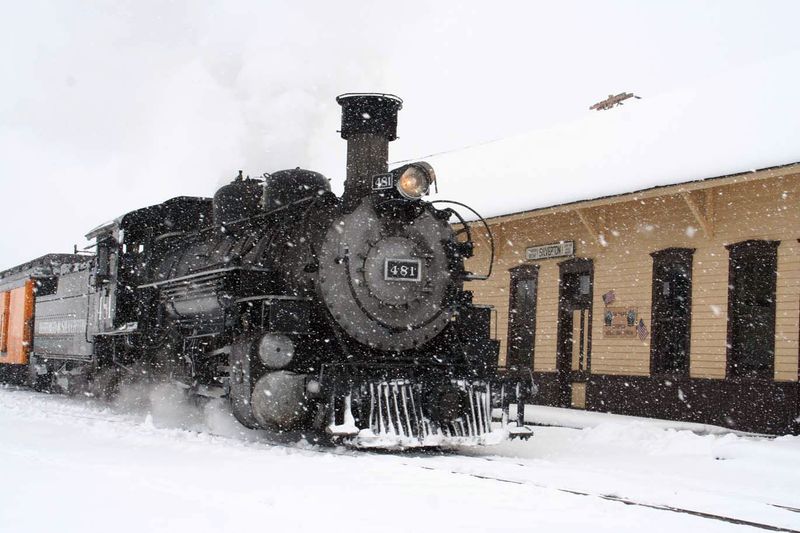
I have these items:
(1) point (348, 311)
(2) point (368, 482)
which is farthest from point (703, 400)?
(2) point (368, 482)

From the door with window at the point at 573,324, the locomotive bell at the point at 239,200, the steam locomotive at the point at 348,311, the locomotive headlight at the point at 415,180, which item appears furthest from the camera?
the door with window at the point at 573,324

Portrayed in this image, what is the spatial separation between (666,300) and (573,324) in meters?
2.31

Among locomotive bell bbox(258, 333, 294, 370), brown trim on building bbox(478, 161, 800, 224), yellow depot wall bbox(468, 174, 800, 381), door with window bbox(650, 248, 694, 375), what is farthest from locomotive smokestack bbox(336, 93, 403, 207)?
door with window bbox(650, 248, 694, 375)

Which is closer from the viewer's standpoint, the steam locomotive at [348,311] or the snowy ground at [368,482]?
the snowy ground at [368,482]

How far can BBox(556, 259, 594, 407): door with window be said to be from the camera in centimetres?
1573

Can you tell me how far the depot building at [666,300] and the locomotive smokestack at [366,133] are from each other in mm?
5274

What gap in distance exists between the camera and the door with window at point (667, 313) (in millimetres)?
14117

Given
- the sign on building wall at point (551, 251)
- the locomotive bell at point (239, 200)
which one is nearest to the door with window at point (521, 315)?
the sign on building wall at point (551, 251)

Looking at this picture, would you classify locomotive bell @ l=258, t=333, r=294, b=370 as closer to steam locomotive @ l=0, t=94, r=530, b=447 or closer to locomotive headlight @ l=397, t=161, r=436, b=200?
steam locomotive @ l=0, t=94, r=530, b=447

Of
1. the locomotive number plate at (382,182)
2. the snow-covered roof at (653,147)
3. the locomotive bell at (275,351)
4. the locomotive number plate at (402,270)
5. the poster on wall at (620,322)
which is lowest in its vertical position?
the locomotive bell at (275,351)

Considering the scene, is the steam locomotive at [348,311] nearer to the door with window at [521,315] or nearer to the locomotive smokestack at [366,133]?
the locomotive smokestack at [366,133]

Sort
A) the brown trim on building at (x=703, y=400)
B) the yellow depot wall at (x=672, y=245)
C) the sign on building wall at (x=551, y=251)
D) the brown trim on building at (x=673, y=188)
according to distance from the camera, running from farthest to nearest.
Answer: the sign on building wall at (x=551, y=251) → the yellow depot wall at (x=672, y=245) → the brown trim on building at (x=703, y=400) → the brown trim on building at (x=673, y=188)

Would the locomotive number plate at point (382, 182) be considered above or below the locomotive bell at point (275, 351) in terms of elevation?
above

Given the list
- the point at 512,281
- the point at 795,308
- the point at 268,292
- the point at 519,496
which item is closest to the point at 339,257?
the point at 268,292
